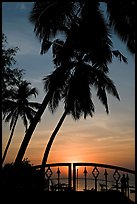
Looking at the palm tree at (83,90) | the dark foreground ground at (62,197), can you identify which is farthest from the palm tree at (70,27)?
the dark foreground ground at (62,197)

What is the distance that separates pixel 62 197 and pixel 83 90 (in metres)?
10.1

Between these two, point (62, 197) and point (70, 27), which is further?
point (70, 27)

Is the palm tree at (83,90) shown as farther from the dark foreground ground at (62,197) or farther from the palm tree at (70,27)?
the dark foreground ground at (62,197)

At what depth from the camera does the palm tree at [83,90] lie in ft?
53.1

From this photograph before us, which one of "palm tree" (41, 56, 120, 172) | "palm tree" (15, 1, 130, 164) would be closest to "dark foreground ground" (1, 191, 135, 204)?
"palm tree" (15, 1, 130, 164)

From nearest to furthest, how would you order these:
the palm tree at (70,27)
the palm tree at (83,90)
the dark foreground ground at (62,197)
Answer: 1. the dark foreground ground at (62,197)
2. the palm tree at (70,27)
3. the palm tree at (83,90)

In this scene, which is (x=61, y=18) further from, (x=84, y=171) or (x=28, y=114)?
(x=28, y=114)

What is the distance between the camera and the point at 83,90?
53.1ft

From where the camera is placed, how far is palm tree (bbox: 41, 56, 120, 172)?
16188 millimetres

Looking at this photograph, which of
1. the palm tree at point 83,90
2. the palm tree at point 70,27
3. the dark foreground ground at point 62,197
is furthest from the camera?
the palm tree at point 83,90

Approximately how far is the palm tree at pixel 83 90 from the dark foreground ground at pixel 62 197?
9.38 m

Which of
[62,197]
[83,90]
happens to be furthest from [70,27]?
[62,197]

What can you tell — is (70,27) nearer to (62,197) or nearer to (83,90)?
(83,90)

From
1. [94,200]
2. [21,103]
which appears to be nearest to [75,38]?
[94,200]
